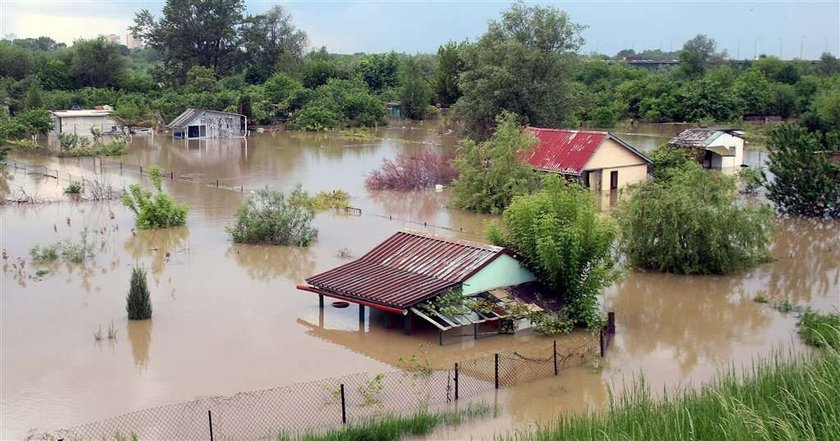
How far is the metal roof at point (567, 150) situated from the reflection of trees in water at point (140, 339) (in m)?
15.3

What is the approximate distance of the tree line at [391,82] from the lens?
3794 centimetres

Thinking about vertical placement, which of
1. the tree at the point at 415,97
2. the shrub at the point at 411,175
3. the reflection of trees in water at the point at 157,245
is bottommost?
the reflection of trees in water at the point at 157,245

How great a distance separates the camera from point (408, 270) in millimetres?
16031

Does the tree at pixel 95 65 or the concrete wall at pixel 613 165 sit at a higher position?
the tree at pixel 95 65

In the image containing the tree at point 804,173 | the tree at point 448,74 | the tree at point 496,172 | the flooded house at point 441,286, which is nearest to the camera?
the flooded house at point 441,286

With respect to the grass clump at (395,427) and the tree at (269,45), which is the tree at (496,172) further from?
the tree at (269,45)

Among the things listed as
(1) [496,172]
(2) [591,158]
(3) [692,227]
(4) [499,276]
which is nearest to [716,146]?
(2) [591,158]

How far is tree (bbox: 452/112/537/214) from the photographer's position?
83.7 feet

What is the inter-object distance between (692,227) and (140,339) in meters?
10.8

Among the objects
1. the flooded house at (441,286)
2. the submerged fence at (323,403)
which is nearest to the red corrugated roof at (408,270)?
the flooded house at (441,286)

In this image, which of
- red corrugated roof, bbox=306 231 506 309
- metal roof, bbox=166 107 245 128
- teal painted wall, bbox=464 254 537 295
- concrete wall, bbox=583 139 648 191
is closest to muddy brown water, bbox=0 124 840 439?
red corrugated roof, bbox=306 231 506 309

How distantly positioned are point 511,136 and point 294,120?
1158 inches

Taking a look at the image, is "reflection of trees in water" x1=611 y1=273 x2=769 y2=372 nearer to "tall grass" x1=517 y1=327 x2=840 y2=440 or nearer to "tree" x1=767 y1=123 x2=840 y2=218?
"tall grass" x1=517 y1=327 x2=840 y2=440

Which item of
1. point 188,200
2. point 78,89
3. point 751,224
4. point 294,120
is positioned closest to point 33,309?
point 188,200
